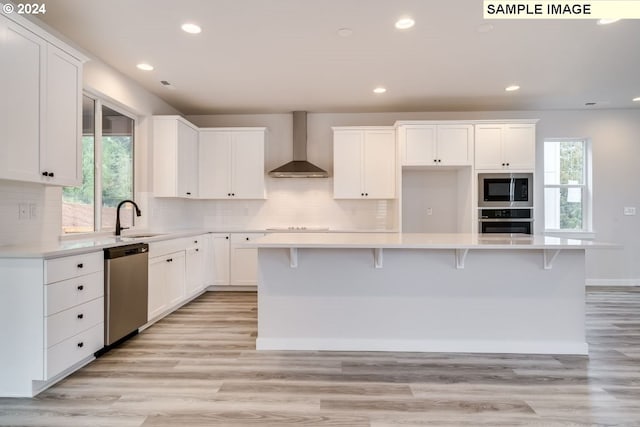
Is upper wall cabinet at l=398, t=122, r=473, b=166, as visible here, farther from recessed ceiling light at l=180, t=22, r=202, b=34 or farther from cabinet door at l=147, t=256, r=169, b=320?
cabinet door at l=147, t=256, r=169, b=320

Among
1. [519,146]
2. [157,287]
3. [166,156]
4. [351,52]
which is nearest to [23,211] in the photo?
[157,287]

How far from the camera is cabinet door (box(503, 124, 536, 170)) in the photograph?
4.67 metres

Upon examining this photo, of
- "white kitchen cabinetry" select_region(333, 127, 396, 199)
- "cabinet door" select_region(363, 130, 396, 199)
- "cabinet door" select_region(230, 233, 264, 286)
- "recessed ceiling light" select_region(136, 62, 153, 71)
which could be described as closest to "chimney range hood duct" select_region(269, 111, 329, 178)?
"white kitchen cabinetry" select_region(333, 127, 396, 199)

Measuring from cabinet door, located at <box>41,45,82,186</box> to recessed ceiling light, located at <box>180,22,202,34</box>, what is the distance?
0.88 metres

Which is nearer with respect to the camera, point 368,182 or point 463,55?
point 463,55

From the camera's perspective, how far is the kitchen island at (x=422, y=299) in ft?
9.07

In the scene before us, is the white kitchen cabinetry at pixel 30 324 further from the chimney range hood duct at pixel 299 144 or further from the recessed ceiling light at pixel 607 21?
the recessed ceiling light at pixel 607 21

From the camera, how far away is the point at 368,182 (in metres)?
5.02

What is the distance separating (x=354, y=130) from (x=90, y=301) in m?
3.74

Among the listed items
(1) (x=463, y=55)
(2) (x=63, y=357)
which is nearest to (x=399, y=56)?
(1) (x=463, y=55)

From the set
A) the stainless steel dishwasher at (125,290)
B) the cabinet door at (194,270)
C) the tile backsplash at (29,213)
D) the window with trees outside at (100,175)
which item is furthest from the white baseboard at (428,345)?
the window with trees outside at (100,175)

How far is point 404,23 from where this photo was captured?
2.77 meters

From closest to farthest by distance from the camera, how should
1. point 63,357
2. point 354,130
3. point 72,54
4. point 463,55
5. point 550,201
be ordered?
1. point 63,357
2. point 72,54
3. point 463,55
4. point 354,130
5. point 550,201

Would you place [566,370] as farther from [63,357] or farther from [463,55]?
[63,357]
